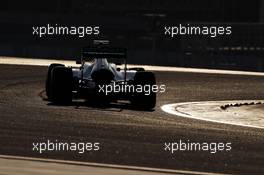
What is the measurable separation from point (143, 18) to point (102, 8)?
808 cm

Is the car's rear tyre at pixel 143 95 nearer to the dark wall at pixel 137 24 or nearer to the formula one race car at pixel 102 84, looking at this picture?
the formula one race car at pixel 102 84

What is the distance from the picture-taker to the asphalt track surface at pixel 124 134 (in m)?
10.5

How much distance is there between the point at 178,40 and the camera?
70.6m

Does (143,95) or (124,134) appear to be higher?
(143,95)

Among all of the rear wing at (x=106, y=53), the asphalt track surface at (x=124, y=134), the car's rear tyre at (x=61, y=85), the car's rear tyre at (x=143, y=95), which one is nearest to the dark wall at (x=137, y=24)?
the car's rear tyre at (x=143, y=95)

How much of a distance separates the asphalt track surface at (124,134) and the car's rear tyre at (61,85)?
375mm

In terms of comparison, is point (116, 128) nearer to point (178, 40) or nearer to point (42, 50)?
point (42, 50)

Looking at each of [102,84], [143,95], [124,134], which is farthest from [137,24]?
[124,134]

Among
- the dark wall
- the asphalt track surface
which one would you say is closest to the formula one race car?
the asphalt track surface

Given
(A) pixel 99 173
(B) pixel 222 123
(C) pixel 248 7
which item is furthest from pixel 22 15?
(A) pixel 99 173

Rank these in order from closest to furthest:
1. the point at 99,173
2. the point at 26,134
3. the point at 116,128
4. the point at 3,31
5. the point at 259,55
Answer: the point at 99,173 < the point at 26,134 < the point at 116,128 < the point at 259,55 < the point at 3,31

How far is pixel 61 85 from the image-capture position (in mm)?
18141

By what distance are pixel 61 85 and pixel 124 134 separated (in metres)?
5.43

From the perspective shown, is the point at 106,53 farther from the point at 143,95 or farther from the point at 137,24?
the point at 137,24
